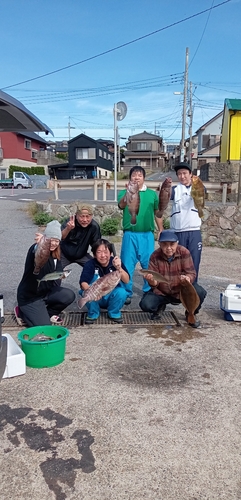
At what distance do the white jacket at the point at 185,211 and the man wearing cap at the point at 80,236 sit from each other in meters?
1.00

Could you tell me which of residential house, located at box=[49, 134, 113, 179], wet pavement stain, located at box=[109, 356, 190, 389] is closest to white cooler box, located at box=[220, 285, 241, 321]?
wet pavement stain, located at box=[109, 356, 190, 389]

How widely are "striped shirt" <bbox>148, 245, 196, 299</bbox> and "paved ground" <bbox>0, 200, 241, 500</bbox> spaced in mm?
495

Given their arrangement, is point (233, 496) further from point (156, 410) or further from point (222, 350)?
point (222, 350)

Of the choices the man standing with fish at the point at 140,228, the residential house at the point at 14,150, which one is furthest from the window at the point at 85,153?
the man standing with fish at the point at 140,228

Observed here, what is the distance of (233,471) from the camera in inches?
95.4

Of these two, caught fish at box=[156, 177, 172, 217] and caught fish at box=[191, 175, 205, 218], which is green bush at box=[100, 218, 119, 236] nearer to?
caught fish at box=[156, 177, 172, 217]

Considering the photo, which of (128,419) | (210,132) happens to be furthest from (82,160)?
(128,419)

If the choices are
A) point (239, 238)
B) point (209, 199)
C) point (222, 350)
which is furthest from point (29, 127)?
point (209, 199)

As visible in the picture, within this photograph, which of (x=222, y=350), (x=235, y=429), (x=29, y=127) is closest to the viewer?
(x=235, y=429)

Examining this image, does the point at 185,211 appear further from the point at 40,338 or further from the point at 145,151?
the point at 145,151

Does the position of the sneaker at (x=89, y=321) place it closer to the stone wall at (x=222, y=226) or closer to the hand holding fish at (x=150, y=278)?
the hand holding fish at (x=150, y=278)

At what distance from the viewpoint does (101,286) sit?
423 centimetres

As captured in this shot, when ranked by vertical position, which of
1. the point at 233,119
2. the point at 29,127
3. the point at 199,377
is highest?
the point at 233,119

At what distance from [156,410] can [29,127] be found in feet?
11.2
